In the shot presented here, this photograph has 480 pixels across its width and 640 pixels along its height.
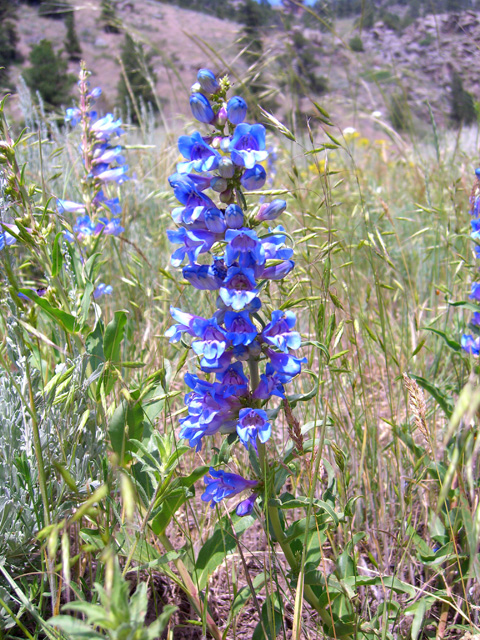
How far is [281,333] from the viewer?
1282 mm

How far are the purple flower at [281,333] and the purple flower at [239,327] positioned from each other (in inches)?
1.8

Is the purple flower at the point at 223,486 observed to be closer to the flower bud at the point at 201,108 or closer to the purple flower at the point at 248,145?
the purple flower at the point at 248,145

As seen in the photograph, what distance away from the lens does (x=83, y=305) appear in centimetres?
183

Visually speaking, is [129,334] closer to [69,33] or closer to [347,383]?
[347,383]

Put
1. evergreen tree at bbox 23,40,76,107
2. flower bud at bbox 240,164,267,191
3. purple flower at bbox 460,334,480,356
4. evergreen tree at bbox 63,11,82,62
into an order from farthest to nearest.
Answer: evergreen tree at bbox 63,11,82,62 < evergreen tree at bbox 23,40,76,107 < purple flower at bbox 460,334,480,356 < flower bud at bbox 240,164,267,191

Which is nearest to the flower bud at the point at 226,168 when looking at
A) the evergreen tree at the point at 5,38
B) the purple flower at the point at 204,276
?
the purple flower at the point at 204,276

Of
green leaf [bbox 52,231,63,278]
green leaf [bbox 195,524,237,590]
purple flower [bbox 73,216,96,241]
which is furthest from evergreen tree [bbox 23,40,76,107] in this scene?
green leaf [bbox 195,524,237,590]

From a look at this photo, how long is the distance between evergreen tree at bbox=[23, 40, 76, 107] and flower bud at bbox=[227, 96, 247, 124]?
2280 cm

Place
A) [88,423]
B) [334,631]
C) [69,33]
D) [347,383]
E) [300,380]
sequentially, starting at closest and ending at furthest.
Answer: [334,631] → [88,423] → [300,380] → [347,383] → [69,33]

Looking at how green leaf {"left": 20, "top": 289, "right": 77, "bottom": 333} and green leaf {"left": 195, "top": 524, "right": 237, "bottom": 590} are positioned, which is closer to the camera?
green leaf {"left": 195, "top": 524, "right": 237, "bottom": 590}

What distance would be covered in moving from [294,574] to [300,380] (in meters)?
1.17

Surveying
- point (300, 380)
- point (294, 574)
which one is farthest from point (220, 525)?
point (300, 380)

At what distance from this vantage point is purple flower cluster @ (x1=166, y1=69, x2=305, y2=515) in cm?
123

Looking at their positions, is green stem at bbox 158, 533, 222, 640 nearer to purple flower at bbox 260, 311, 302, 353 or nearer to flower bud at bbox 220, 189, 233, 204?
purple flower at bbox 260, 311, 302, 353
